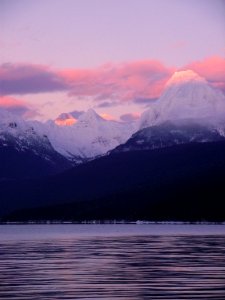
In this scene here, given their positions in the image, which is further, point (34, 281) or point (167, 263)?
point (167, 263)

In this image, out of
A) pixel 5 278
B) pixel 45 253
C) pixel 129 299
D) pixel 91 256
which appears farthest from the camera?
pixel 45 253

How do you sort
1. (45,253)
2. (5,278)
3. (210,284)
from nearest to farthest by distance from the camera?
(210,284)
(5,278)
(45,253)

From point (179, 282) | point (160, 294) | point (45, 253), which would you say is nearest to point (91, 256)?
point (45, 253)

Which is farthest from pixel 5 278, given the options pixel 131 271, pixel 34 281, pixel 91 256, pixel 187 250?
pixel 187 250

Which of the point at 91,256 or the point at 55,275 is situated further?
the point at 91,256

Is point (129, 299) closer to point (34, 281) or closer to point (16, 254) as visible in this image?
point (34, 281)

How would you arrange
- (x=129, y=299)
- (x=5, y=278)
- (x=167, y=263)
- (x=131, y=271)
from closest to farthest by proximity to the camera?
(x=129, y=299) → (x=5, y=278) → (x=131, y=271) → (x=167, y=263)

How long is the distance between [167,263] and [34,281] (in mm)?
19357

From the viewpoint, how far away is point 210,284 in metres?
69.9

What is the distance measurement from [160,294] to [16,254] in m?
45.8

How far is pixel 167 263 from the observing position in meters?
89.4

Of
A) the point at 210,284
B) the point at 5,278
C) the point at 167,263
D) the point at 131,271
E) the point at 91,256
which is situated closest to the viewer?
the point at 210,284

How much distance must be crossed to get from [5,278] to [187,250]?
40752 millimetres

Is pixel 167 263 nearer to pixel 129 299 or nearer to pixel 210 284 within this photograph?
pixel 210 284
